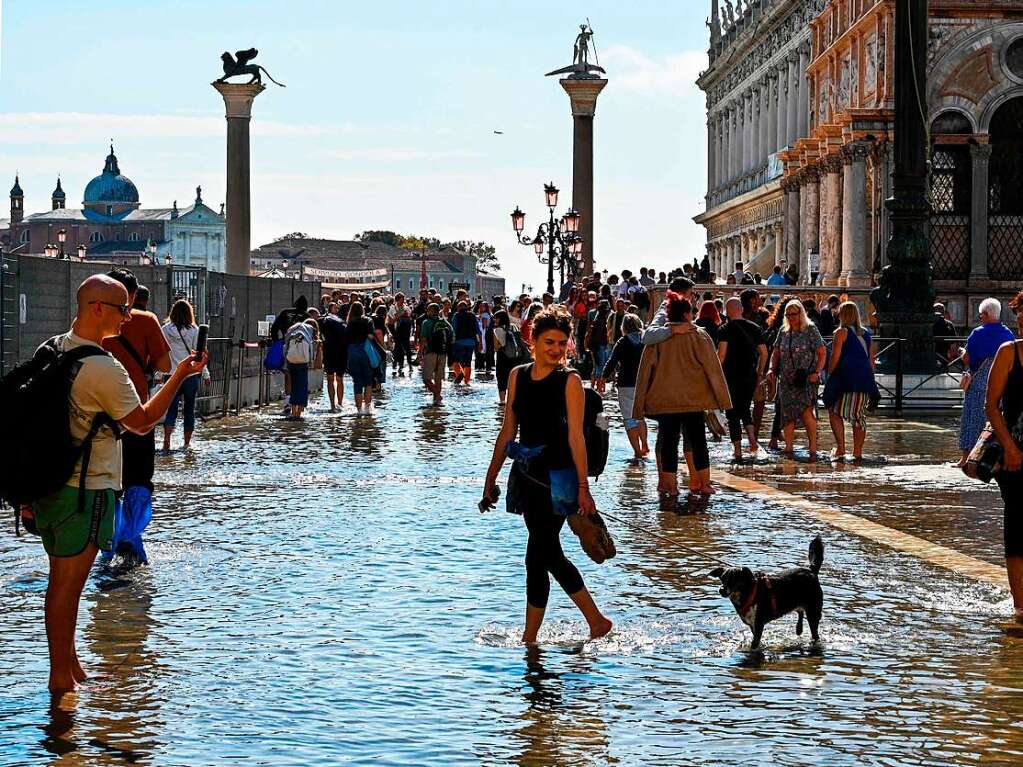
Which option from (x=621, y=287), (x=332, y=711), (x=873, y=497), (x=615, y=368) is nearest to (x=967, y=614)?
(x=332, y=711)

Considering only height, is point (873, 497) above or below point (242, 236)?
below

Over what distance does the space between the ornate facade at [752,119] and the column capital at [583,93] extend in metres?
7.78

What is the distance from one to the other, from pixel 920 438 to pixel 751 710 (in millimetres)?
13027

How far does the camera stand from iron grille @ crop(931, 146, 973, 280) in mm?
39812

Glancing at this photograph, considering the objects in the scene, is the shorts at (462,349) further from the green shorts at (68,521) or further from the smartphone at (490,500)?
the green shorts at (68,521)

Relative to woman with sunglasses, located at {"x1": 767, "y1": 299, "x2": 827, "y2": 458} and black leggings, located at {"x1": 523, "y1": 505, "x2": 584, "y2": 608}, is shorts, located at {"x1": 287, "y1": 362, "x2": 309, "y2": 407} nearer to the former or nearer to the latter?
woman with sunglasses, located at {"x1": 767, "y1": 299, "x2": 827, "y2": 458}

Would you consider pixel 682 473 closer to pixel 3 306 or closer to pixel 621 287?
pixel 3 306

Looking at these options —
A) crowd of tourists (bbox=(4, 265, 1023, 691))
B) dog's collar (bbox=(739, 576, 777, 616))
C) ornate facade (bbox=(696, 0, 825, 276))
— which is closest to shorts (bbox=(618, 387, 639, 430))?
crowd of tourists (bbox=(4, 265, 1023, 691))

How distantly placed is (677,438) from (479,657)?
6053 mm

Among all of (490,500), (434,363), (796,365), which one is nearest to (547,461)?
(490,500)

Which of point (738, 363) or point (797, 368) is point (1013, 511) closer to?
point (797, 368)

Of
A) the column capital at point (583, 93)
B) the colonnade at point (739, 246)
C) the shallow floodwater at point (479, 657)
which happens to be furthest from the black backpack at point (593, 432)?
the colonnade at point (739, 246)

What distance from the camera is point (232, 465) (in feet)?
53.1

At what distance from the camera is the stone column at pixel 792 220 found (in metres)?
49.7
